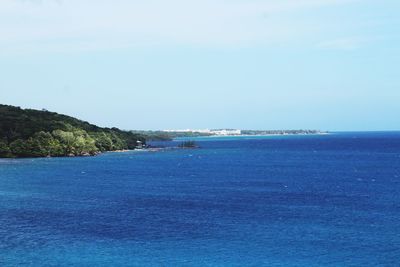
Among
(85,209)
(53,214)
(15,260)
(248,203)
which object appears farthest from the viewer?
(248,203)

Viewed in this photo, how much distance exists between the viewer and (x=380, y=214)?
80500 mm

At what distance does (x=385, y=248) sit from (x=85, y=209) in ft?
161

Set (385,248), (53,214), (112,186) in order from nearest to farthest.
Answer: (385,248) → (53,214) → (112,186)

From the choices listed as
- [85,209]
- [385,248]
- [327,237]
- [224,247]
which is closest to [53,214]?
[85,209]

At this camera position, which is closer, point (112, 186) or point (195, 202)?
point (195, 202)

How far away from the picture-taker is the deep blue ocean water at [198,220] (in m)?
57.0

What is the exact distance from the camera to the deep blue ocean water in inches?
2245

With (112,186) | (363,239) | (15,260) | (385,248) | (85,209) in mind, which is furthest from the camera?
(112,186)

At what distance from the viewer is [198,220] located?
7625cm

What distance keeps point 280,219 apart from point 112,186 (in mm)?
52469

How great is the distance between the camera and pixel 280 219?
7694cm

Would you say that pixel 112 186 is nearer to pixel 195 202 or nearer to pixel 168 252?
pixel 195 202

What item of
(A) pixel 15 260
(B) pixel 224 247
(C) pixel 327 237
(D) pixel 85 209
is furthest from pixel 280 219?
(A) pixel 15 260

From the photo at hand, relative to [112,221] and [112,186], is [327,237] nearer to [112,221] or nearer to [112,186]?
[112,221]
